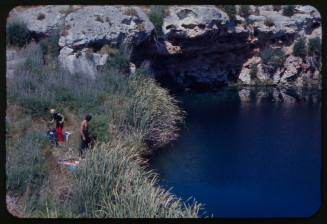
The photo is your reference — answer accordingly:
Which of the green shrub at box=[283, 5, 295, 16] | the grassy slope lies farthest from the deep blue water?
the green shrub at box=[283, 5, 295, 16]

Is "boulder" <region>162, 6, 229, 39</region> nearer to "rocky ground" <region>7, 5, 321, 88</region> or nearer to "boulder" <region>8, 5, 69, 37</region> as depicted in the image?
"rocky ground" <region>7, 5, 321, 88</region>

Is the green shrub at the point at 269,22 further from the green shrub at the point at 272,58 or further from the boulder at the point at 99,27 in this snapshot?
the boulder at the point at 99,27

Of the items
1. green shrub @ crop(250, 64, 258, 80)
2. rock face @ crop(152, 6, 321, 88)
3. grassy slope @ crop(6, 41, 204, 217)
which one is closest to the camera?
grassy slope @ crop(6, 41, 204, 217)

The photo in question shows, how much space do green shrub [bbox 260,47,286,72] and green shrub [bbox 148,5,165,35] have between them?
6668 mm

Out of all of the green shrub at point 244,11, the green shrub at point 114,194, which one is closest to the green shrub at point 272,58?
the green shrub at point 244,11

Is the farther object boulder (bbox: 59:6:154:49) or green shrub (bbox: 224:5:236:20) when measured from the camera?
green shrub (bbox: 224:5:236:20)

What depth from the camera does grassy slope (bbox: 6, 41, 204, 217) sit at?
833cm

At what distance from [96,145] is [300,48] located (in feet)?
66.1

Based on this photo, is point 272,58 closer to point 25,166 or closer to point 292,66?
point 292,66

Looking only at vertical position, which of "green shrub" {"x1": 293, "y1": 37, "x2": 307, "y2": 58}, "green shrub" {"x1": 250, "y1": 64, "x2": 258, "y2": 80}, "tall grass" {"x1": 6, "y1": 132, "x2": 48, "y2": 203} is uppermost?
"tall grass" {"x1": 6, "y1": 132, "x2": 48, "y2": 203}

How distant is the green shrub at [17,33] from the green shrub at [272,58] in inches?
529

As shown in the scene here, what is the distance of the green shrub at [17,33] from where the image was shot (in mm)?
19453

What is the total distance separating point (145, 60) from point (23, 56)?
778 cm

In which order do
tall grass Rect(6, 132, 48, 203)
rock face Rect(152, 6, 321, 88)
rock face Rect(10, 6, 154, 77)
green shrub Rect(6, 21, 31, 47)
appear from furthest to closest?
1. rock face Rect(152, 6, 321, 88)
2. rock face Rect(10, 6, 154, 77)
3. green shrub Rect(6, 21, 31, 47)
4. tall grass Rect(6, 132, 48, 203)
